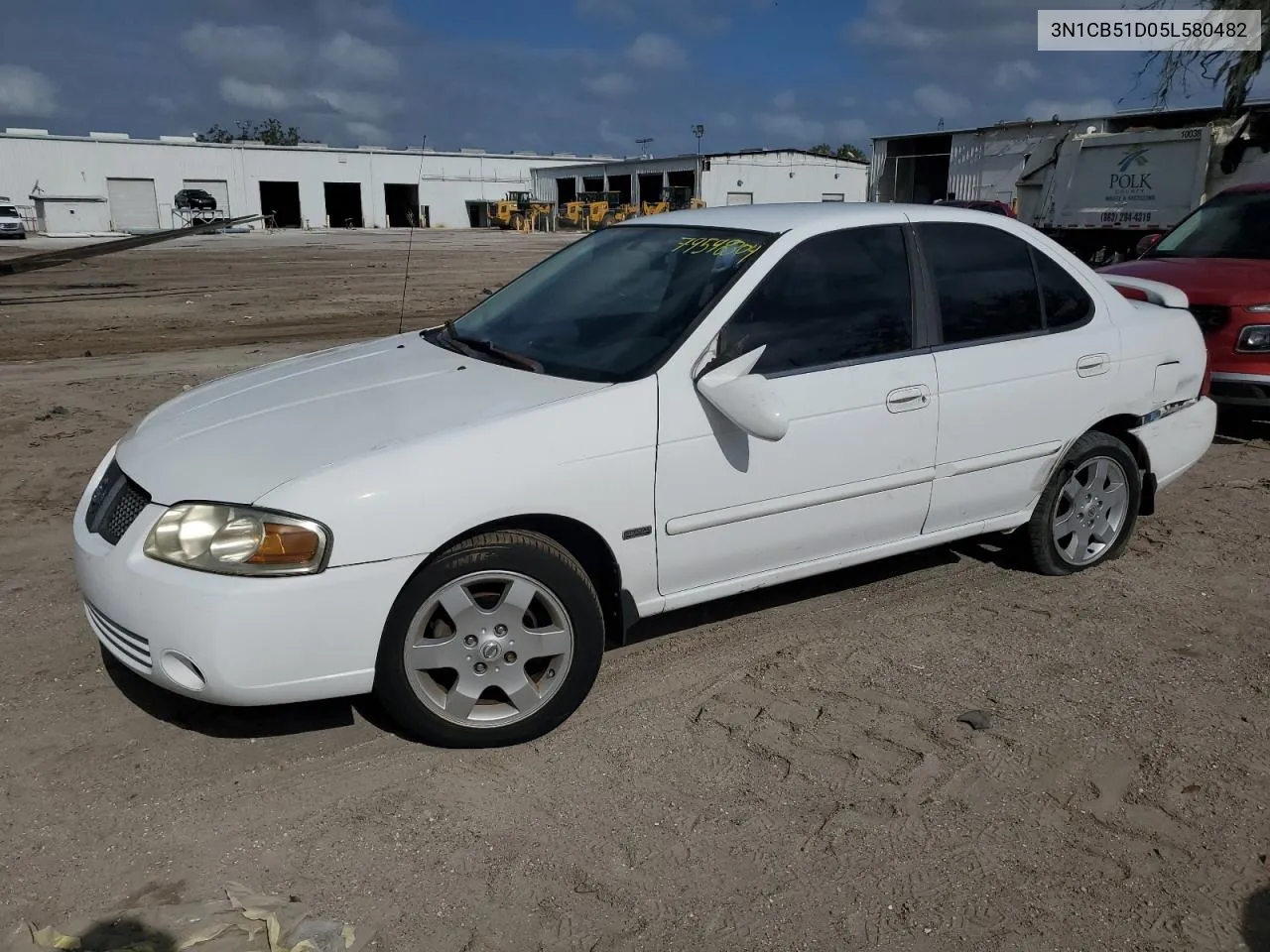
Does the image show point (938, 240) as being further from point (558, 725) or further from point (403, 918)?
point (403, 918)

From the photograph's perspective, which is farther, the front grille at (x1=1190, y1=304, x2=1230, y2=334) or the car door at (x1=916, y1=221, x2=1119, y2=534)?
the front grille at (x1=1190, y1=304, x2=1230, y2=334)

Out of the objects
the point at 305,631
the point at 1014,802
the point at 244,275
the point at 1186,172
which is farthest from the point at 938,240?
the point at 244,275

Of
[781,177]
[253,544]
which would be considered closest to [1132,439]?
[253,544]

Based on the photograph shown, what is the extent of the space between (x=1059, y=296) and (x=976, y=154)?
23.9m

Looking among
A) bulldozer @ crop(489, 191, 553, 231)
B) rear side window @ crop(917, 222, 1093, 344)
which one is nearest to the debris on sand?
rear side window @ crop(917, 222, 1093, 344)

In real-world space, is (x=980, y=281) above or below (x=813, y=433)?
above

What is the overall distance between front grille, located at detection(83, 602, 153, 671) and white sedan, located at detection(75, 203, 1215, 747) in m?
0.01

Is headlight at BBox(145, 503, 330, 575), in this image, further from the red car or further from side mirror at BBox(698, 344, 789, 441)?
the red car

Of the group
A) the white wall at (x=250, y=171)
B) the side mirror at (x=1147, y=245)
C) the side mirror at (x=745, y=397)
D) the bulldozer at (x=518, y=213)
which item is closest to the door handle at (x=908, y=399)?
the side mirror at (x=745, y=397)

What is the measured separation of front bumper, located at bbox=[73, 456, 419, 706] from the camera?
9.81ft

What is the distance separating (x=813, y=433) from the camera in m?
3.85

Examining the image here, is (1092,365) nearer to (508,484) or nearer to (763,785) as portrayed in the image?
(763,785)

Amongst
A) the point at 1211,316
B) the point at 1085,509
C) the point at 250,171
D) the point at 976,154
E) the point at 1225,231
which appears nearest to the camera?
the point at 1085,509

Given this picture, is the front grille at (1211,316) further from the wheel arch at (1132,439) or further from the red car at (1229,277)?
the wheel arch at (1132,439)
